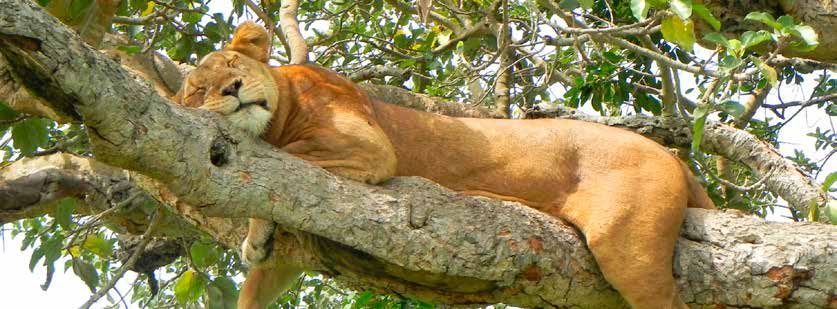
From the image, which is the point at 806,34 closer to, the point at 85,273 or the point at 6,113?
the point at 6,113

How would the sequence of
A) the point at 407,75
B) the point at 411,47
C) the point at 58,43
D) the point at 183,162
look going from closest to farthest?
the point at 58,43 → the point at 183,162 → the point at 407,75 → the point at 411,47

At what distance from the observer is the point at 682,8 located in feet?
12.6

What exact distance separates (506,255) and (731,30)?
7.26 feet

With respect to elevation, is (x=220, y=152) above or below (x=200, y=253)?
above

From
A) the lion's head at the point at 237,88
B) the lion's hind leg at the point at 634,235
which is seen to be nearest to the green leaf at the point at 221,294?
the lion's head at the point at 237,88

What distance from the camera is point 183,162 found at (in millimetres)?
3666

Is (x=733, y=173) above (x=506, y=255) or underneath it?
underneath

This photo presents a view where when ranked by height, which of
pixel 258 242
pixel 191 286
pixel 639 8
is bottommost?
pixel 191 286

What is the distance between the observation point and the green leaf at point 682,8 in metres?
3.84

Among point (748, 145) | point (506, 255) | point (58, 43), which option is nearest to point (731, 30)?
point (748, 145)

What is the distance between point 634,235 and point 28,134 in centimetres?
296

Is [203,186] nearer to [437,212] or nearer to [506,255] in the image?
[437,212]

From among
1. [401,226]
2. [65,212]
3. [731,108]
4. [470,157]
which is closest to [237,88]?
[401,226]

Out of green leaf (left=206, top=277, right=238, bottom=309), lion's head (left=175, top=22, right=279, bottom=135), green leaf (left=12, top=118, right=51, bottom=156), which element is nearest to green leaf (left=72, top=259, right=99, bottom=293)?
green leaf (left=206, top=277, right=238, bottom=309)
